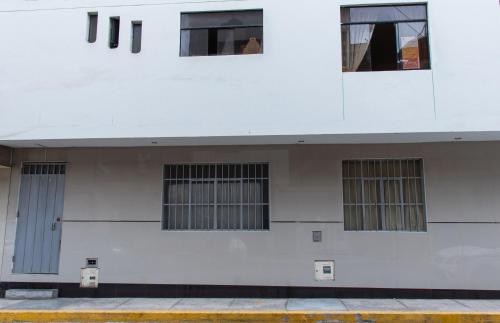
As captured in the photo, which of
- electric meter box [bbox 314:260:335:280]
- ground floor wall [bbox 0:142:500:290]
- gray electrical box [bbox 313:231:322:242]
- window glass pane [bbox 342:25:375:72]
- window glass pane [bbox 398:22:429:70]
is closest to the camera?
window glass pane [bbox 398:22:429:70]

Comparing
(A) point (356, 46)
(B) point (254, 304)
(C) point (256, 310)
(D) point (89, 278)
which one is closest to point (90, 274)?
(D) point (89, 278)

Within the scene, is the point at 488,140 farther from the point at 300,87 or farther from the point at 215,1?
the point at 215,1

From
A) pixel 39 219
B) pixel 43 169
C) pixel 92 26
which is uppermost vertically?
pixel 92 26

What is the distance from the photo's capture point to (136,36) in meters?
7.58

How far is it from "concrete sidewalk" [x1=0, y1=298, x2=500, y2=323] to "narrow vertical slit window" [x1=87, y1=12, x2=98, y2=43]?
4.83m

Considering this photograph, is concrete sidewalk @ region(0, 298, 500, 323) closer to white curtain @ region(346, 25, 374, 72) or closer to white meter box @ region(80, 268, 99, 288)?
white meter box @ region(80, 268, 99, 288)

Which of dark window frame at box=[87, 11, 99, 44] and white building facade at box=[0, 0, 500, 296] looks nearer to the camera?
white building facade at box=[0, 0, 500, 296]

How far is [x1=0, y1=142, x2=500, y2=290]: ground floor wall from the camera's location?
291 inches

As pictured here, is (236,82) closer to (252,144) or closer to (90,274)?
(252,144)

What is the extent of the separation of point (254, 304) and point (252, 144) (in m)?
2.90

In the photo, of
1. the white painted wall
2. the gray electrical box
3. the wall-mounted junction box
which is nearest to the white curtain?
the gray electrical box

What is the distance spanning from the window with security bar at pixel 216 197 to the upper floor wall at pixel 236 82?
91cm

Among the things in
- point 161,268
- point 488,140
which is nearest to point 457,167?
point 488,140

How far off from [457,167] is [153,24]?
6203 mm
